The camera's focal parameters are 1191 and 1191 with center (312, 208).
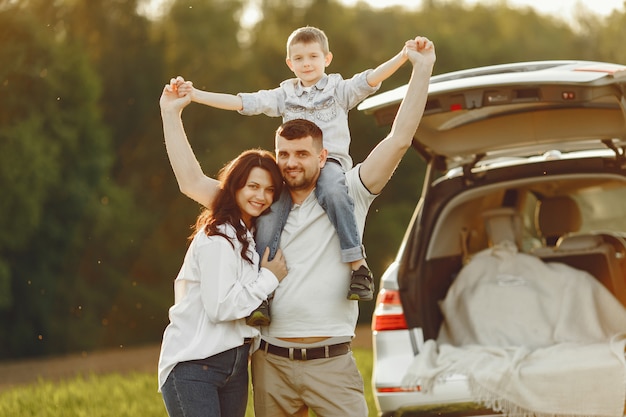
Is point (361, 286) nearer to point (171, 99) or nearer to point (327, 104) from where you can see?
point (327, 104)

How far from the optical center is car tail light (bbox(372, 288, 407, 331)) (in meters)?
5.79

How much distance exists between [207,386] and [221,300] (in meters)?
0.32

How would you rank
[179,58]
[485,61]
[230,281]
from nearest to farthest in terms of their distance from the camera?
[230,281], [179,58], [485,61]

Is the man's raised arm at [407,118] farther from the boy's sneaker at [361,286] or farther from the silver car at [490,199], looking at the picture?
the silver car at [490,199]

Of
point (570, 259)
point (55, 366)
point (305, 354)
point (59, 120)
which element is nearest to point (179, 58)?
point (59, 120)

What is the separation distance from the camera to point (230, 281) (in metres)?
4.26

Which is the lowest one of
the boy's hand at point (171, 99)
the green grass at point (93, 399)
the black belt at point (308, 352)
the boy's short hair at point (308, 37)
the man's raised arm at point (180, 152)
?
the green grass at point (93, 399)

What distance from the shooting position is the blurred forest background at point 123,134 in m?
22.4

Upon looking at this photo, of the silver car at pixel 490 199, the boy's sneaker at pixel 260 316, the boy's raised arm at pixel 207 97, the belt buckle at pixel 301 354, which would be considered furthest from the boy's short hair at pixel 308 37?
the belt buckle at pixel 301 354

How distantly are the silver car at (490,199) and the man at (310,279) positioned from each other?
92cm

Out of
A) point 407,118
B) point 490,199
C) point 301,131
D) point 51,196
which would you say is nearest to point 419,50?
point 407,118

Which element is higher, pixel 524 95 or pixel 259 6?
pixel 259 6

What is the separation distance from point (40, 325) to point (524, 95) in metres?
20.1

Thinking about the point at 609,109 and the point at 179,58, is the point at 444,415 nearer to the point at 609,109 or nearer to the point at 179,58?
the point at 609,109
